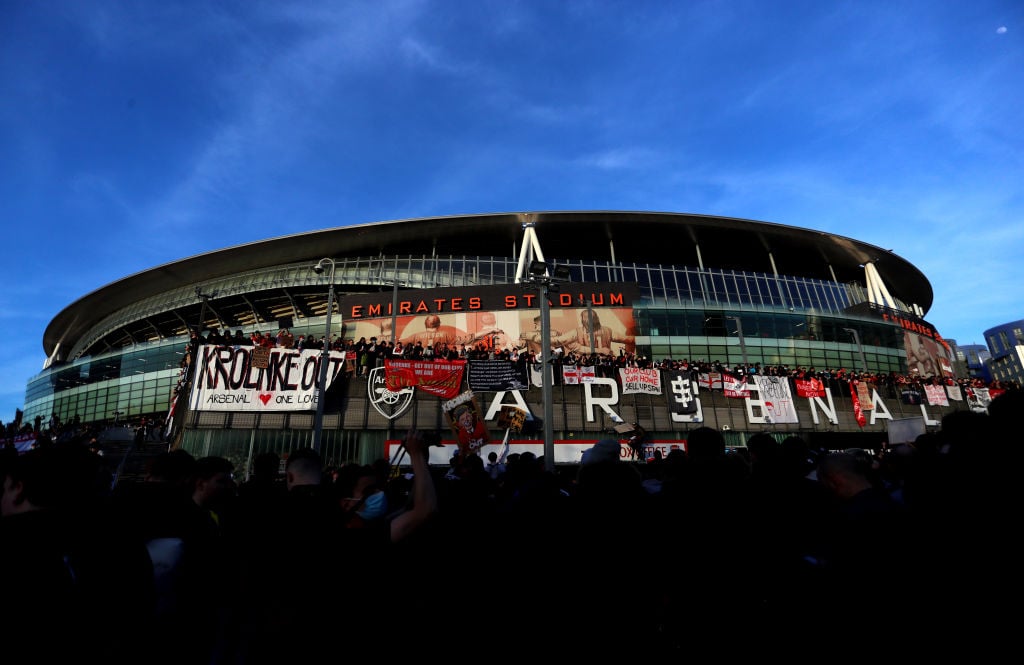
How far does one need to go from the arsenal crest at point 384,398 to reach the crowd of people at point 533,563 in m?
19.1

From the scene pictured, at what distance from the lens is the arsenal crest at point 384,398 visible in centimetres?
2302

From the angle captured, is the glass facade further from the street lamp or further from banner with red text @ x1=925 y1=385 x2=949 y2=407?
the street lamp

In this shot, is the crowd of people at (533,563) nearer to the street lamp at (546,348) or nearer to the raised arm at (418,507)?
the raised arm at (418,507)

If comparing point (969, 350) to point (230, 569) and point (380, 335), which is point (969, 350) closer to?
point (380, 335)

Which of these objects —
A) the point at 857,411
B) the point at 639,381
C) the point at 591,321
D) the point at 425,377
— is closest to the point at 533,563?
the point at 425,377

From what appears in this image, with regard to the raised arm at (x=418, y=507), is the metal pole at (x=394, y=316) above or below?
above

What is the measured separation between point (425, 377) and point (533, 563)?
19833 mm

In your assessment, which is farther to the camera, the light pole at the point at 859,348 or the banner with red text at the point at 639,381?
the light pole at the point at 859,348

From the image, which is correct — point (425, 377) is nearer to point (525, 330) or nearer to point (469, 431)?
point (469, 431)

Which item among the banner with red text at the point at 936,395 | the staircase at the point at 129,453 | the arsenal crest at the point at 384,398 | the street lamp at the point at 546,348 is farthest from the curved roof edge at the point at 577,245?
the street lamp at the point at 546,348

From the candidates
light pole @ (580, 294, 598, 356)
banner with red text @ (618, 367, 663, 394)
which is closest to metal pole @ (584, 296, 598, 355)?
light pole @ (580, 294, 598, 356)

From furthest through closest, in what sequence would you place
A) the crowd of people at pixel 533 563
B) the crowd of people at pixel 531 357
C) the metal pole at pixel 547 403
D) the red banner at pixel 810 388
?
the red banner at pixel 810 388 < the crowd of people at pixel 531 357 < the metal pole at pixel 547 403 < the crowd of people at pixel 533 563

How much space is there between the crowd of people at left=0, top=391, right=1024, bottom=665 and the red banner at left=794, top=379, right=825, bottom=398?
85.6 ft

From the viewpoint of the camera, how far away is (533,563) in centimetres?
347
